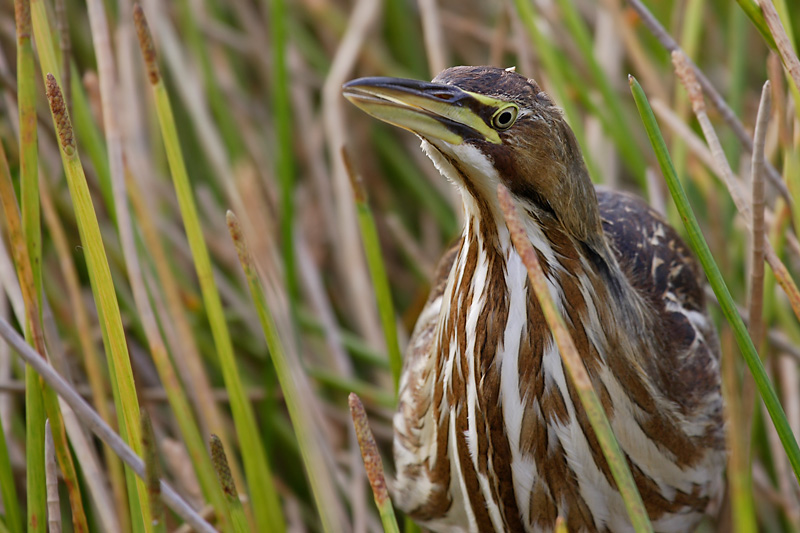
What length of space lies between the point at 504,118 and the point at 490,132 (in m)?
0.03

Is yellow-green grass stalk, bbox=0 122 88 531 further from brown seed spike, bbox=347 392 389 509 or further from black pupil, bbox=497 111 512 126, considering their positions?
black pupil, bbox=497 111 512 126

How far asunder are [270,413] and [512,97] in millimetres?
1105

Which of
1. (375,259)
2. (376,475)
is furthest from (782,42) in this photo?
(376,475)

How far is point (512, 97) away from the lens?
1041 mm

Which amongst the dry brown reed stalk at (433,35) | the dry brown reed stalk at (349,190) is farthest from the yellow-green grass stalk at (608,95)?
the dry brown reed stalk at (349,190)

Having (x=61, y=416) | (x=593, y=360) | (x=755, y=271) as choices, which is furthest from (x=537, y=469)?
(x=61, y=416)

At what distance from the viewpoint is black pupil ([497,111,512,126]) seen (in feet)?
3.41

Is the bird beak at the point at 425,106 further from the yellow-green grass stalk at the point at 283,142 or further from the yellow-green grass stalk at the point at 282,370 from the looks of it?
the yellow-green grass stalk at the point at 283,142

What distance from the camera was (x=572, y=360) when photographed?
870 millimetres

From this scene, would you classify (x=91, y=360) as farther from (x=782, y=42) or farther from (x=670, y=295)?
(x=782, y=42)

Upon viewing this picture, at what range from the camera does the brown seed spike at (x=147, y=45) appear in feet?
4.00

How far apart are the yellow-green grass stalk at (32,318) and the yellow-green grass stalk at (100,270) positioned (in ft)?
0.46

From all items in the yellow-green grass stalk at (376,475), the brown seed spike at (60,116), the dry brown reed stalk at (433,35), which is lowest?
the yellow-green grass stalk at (376,475)

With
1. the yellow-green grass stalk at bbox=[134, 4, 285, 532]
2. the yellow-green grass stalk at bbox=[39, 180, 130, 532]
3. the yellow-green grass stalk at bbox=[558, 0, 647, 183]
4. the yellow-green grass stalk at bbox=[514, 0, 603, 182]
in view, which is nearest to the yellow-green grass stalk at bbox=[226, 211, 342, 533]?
the yellow-green grass stalk at bbox=[134, 4, 285, 532]
